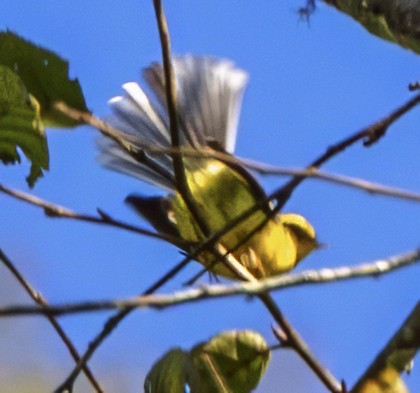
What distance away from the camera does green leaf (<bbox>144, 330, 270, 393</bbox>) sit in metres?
1.20

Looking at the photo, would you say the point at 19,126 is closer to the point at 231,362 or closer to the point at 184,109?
the point at 231,362

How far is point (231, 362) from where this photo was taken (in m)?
1.28

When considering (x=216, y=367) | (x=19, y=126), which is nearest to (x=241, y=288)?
(x=216, y=367)

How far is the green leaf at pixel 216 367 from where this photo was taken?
1199 mm

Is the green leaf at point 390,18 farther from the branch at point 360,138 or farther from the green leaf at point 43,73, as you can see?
the green leaf at point 43,73

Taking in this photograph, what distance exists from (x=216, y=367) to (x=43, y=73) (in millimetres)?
432

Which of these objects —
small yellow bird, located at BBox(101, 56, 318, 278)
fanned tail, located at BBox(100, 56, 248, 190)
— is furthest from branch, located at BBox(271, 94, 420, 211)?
fanned tail, located at BBox(100, 56, 248, 190)

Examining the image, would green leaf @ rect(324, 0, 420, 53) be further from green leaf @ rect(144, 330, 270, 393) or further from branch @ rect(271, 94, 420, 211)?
green leaf @ rect(144, 330, 270, 393)

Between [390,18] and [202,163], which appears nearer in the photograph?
[390,18]

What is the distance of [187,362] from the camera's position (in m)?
1.21

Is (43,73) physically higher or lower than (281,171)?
higher

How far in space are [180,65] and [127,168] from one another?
0.77 feet

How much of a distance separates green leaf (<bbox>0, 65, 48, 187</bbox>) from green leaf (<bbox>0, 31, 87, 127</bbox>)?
0.11 ft

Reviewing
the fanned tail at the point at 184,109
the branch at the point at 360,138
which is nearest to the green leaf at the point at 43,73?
the branch at the point at 360,138
